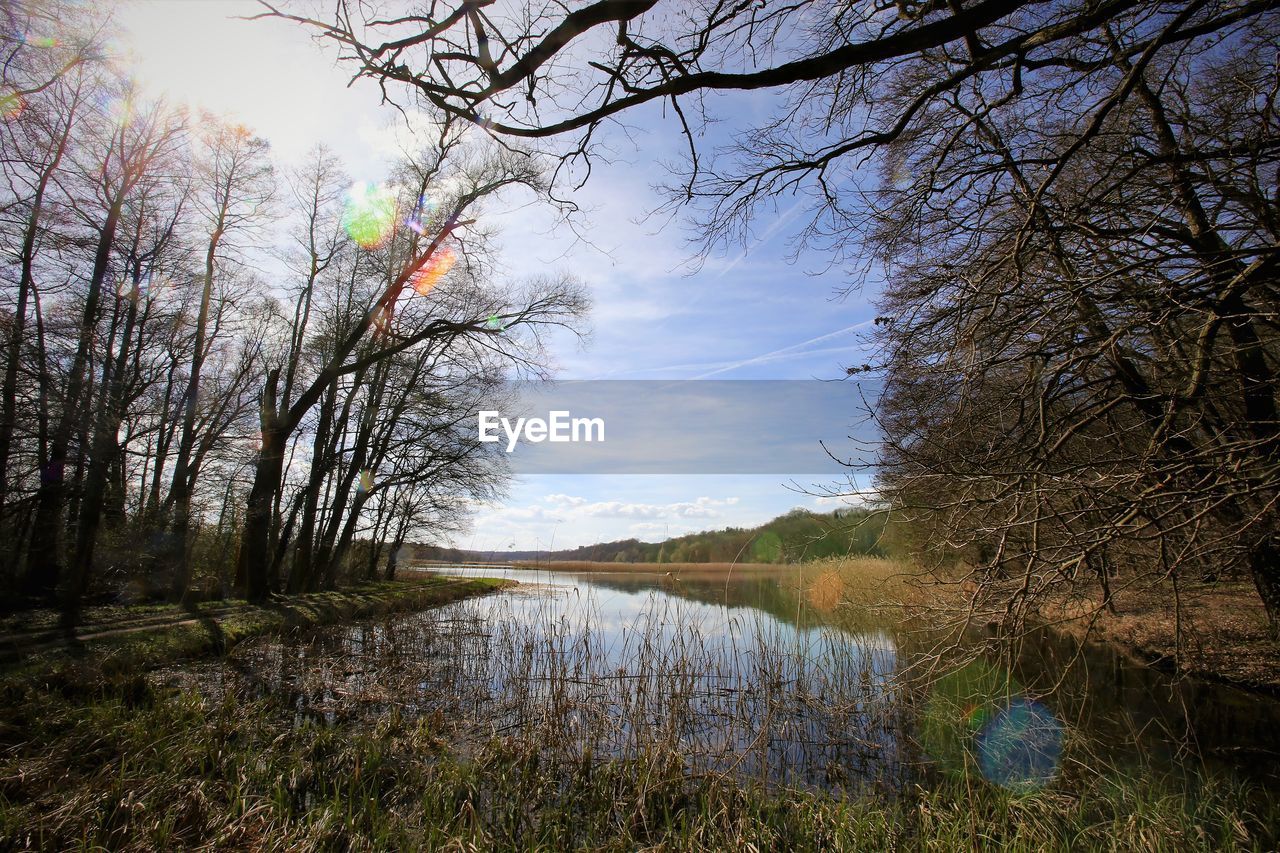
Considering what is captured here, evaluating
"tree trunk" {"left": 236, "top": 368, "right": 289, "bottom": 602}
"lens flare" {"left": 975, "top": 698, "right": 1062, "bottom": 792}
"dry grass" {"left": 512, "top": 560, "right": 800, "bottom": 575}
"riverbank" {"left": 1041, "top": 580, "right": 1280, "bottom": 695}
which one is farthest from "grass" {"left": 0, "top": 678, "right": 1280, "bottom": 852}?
"tree trunk" {"left": 236, "top": 368, "right": 289, "bottom": 602}

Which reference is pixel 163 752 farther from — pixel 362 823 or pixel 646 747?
pixel 646 747

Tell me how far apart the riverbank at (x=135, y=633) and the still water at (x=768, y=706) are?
0.54 m

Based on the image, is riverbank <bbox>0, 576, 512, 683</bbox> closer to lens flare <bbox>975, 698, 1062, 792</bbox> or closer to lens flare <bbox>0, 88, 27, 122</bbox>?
lens flare <bbox>0, 88, 27, 122</bbox>

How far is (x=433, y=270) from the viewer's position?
12.5m

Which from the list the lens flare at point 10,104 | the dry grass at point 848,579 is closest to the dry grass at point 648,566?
the dry grass at point 848,579

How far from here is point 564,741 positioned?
4652 mm

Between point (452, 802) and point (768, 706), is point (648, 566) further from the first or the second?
point (452, 802)

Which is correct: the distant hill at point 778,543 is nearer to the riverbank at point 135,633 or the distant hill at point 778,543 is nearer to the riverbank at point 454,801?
the riverbank at point 454,801

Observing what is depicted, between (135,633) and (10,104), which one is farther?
(10,104)

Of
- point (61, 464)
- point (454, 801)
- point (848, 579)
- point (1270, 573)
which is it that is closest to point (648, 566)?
point (454, 801)

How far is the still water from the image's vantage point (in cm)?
446

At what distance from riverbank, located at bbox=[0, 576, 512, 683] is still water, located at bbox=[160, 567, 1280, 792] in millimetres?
540

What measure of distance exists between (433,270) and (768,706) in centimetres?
1081

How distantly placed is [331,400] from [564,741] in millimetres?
11205
